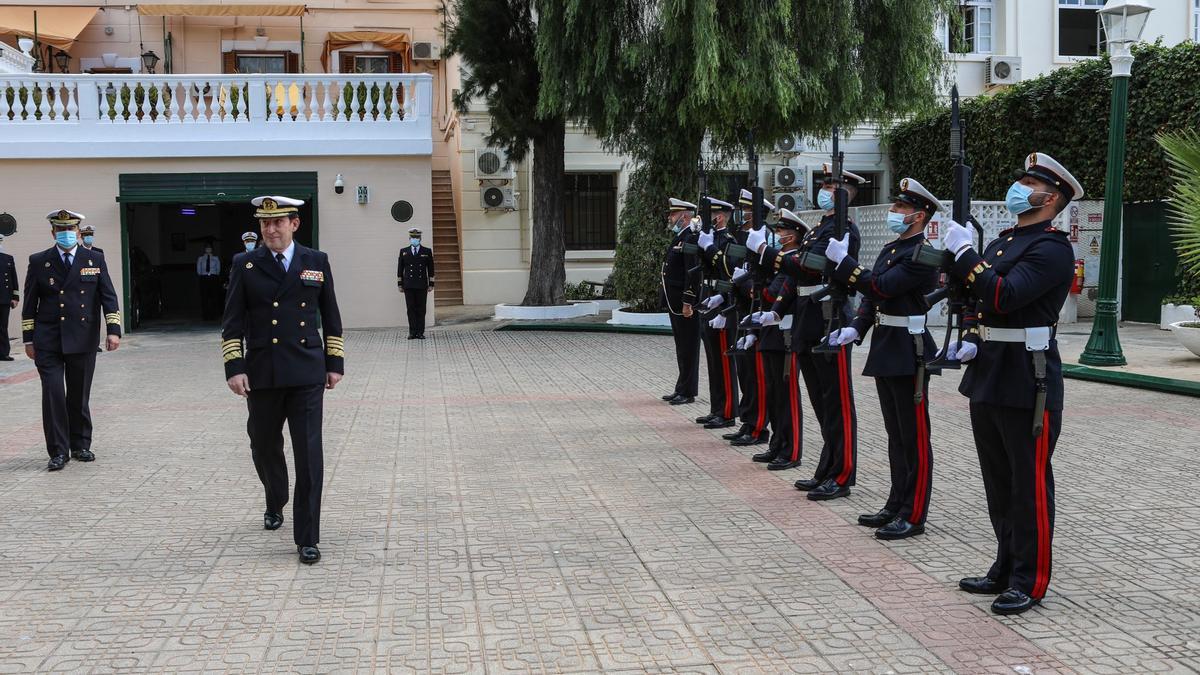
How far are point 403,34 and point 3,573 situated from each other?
25.0 m

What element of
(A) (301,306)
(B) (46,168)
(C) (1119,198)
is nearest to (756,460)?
(A) (301,306)

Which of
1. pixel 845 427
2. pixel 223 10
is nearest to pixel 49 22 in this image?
pixel 223 10

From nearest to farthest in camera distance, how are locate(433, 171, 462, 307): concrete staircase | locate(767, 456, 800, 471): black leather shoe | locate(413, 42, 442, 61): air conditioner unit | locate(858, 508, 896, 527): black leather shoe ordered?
locate(858, 508, 896, 527): black leather shoe → locate(767, 456, 800, 471): black leather shoe → locate(433, 171, 462, 307): concrete staircase → locate(413, 42, 442, 61): air conditioner unit

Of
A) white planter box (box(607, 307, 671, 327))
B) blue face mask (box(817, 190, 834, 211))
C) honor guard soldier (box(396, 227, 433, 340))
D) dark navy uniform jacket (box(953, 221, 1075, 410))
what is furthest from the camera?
white planter box (box(607, 307, 671, 327))

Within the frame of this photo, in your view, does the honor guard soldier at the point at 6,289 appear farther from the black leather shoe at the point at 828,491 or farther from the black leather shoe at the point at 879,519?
the black leather shoe at the point at 879,519

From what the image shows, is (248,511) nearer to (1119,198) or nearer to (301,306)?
(301,306)

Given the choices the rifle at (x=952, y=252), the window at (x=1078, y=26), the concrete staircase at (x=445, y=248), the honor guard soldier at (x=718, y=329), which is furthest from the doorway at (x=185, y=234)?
the rifle at (x=952, y=252)

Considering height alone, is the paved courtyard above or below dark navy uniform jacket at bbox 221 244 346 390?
below

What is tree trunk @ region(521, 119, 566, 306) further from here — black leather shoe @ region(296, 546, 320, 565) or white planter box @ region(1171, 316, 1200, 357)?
black leather shoe @ region(296, 546, 320, 565)

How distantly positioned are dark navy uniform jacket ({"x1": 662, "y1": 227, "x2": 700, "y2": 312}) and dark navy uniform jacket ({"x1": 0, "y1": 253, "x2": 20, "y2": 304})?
11.6 meters

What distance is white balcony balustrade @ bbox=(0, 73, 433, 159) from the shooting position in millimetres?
21422

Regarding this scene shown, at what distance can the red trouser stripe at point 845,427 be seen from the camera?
7.46m

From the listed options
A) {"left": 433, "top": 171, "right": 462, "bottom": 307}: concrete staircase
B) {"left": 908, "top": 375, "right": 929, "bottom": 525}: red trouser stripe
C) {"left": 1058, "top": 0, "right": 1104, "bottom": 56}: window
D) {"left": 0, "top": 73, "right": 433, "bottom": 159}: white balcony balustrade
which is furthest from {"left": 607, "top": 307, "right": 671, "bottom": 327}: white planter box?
{"left": 908, "top": 375, "right": 929, "bottom": 525}: red trouser stripe

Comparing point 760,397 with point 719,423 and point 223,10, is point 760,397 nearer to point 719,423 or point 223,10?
point 719,423
